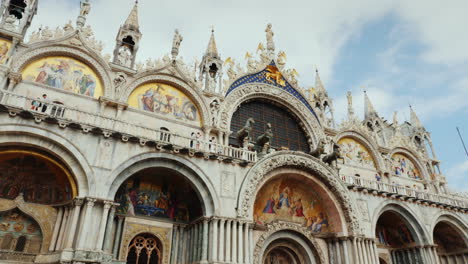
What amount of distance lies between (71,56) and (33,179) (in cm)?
611

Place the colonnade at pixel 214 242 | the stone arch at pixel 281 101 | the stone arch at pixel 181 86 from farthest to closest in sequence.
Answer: the stone arch at pixel 281 101
the stone arch at pixel 181 86
the colonnade at pixel 214 242

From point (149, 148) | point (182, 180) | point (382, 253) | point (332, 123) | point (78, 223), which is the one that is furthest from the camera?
point (332, 123)

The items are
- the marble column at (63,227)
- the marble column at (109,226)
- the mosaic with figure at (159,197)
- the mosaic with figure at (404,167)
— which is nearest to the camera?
the marble column at (63,227)

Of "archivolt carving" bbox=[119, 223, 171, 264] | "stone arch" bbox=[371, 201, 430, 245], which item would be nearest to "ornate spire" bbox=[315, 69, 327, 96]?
"stone arch" bbox=[371, 201, 430, 245]

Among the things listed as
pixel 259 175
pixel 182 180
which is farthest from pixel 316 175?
pixel 182 180

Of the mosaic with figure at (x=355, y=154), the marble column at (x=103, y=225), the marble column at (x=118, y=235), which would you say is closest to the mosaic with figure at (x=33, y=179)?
the marble column at (x=103, y=225)

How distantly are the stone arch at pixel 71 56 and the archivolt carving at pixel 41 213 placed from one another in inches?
219

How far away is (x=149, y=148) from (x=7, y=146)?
495 cm

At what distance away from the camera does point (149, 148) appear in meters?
13.7

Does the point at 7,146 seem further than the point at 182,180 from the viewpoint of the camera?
No

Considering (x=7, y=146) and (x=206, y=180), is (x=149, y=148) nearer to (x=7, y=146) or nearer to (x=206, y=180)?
(x=206, y=180)

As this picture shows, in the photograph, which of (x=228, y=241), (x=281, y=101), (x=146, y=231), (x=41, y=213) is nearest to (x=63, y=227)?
(x=41, y=213)

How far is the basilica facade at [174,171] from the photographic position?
12273mm

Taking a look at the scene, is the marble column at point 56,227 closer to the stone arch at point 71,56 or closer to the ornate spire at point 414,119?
the stone arch at point 71,56
